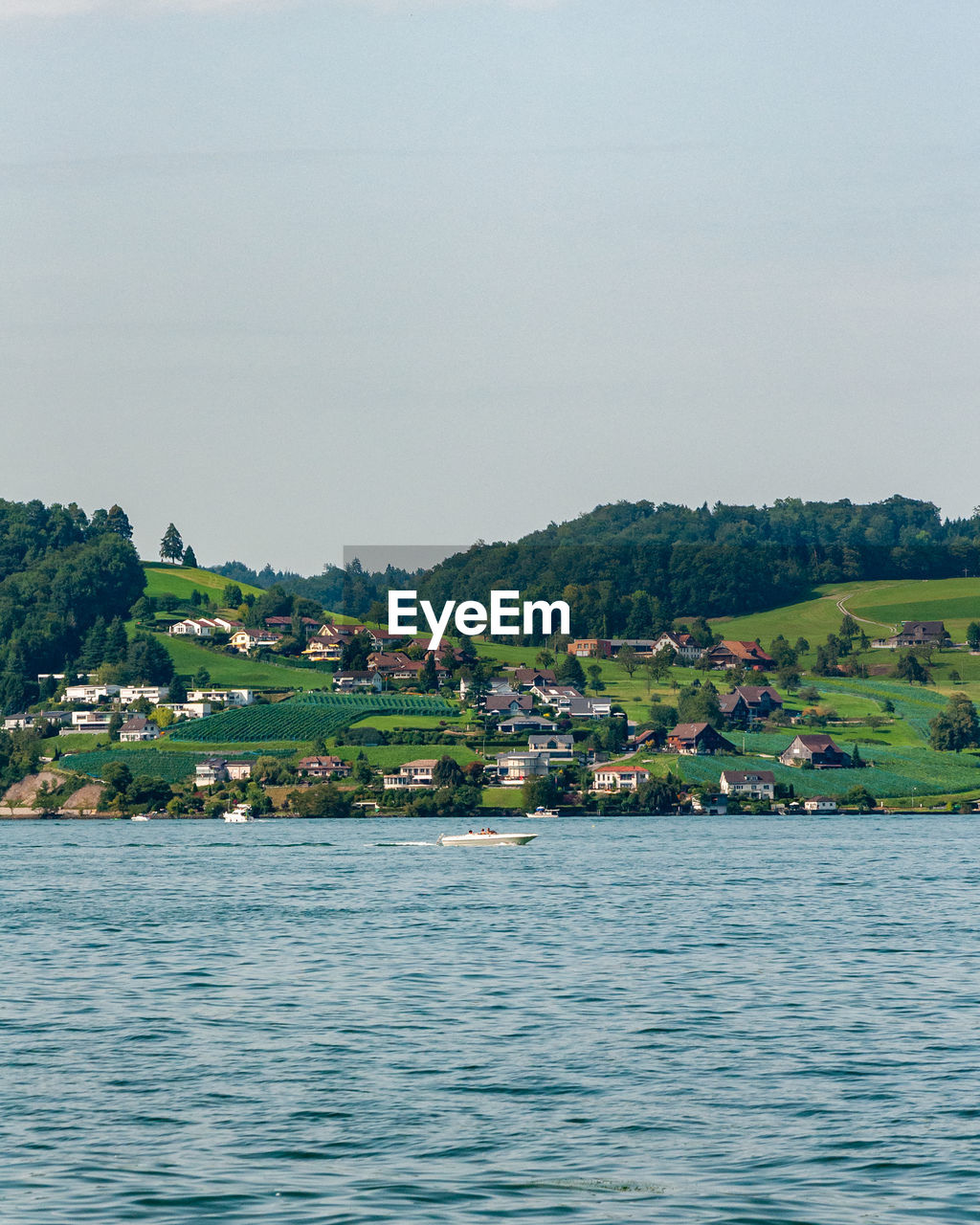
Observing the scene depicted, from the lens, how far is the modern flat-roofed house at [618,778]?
190125mm

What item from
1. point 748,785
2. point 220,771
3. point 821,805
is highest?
point 220,771

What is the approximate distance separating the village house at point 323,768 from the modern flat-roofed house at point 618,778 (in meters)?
27.7

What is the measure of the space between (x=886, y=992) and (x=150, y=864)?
66845 mm

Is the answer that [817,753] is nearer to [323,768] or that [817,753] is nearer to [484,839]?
[323,768]

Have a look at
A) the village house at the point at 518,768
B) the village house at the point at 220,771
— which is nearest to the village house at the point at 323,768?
the village house at the point at 220,771

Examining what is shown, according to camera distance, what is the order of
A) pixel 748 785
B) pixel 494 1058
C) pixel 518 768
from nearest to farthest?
pixel 494 1058 < pixel 518 768 < pixel 748 785

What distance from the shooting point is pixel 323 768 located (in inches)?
7466

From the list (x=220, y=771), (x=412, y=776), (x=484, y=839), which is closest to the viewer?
(x=484, y=839)

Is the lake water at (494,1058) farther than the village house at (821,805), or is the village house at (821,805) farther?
the village house at (821,805)

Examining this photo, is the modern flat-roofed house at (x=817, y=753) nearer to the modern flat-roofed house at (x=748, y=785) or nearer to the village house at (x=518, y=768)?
the modern flat-roofed house at (x=748, y=785)

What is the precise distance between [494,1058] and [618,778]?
159m

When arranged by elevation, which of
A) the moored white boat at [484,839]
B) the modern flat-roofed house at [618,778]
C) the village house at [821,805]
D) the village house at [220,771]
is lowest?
the village house at [821,805]

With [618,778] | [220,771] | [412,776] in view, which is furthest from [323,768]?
[618,778]

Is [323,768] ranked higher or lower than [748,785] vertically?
higher
